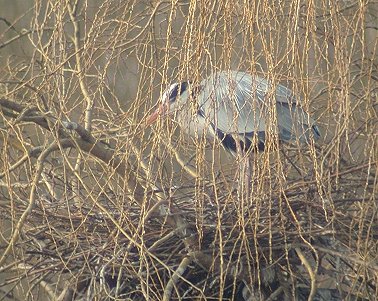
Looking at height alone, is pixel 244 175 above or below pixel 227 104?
below

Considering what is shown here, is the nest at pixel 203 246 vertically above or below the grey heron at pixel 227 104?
below

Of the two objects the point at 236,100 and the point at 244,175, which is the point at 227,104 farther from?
the point at 244,175

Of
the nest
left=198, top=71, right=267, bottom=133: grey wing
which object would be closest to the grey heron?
left=198, top=71, right=267, bottom=133: grey wing

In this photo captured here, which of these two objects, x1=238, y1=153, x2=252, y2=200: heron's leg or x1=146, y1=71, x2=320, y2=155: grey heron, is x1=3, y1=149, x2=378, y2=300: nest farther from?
x1=146, y1=71, x2=320, y2=155: grey heron

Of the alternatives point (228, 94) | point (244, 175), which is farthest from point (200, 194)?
point (228, 94)

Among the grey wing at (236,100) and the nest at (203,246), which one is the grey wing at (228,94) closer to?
the grey wing at (236,100)

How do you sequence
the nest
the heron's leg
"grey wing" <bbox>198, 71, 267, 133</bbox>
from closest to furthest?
"grey wing" <bbox>198, 71, 267, 133</bbox> < the heron's leg < the nest

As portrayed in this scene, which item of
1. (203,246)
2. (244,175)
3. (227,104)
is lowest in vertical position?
(203,246)

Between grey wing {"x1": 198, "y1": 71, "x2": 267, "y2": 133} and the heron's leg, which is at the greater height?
grey wing {"x1": 198, "y1": 71, "x2": 267, "y2": 133}

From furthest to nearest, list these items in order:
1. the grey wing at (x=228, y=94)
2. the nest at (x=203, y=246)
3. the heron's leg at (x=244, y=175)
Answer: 1. the nest at (x=203, y=246)
2. the heron's leg at (x=244, y=175)
3. the grey wing at (x=228, y=94)

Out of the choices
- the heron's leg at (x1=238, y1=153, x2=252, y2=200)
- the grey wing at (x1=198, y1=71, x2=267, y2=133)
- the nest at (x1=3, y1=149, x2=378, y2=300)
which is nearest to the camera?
the grey wing at (x1=198, y1=71, x2=267, y2=133)

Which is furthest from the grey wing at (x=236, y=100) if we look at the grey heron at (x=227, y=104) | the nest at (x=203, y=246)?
the nest at (x=203, y=246)

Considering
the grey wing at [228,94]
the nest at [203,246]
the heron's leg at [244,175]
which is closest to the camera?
the grey wing at [228,94]

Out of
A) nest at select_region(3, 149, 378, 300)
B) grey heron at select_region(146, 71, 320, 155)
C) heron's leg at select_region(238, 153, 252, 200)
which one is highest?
grey heron at select_region(146, 71, 320, 155)
